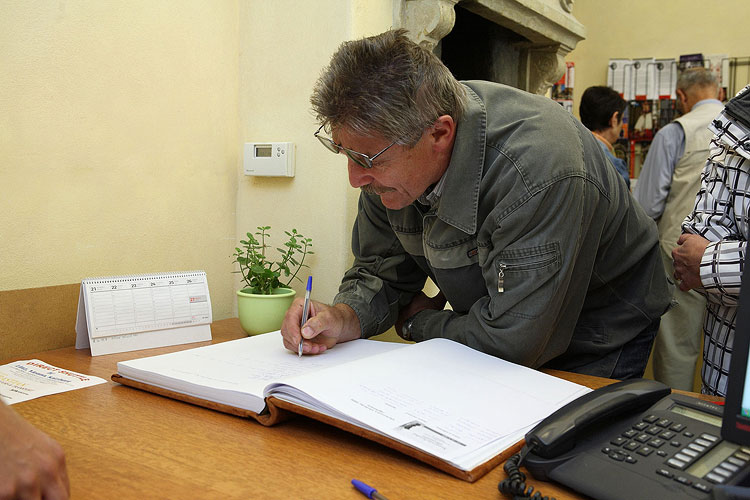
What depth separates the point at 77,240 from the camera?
141 cm

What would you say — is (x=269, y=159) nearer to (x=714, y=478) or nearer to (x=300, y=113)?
(x=300, y=113)

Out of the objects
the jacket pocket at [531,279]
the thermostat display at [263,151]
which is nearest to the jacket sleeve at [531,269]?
the jacket pocket at [531,279]

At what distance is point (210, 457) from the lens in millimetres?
779

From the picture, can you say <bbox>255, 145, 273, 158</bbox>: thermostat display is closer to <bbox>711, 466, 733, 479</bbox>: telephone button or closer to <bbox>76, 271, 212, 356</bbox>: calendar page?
<bbox>76, 271, 212, 356</bbox>: calendar page

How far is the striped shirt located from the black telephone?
53 cm

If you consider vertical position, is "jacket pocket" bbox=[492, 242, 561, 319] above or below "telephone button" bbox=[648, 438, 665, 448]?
above

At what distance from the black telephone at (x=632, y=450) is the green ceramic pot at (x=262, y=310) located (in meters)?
0.84

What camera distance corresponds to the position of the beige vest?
3045mm

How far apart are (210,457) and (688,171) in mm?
2949

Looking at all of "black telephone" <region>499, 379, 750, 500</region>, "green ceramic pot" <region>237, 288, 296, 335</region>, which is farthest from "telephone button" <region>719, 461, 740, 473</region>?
"green ceramic pot" <region>237, 288, 296, 335</region>

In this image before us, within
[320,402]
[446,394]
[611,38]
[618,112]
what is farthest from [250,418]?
[611,38]

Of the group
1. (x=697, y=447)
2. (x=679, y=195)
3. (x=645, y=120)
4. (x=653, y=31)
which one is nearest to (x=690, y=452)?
(x=697, y=447)

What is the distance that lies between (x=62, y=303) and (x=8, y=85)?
0.46m

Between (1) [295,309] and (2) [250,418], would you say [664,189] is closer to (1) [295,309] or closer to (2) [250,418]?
(1) [295,309]
